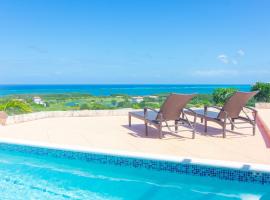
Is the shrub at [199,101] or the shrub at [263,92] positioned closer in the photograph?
the shrub at [199,101]

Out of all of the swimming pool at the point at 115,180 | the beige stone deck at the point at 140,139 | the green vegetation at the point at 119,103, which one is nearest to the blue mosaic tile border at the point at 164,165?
the swimming pool at the point at 115,180

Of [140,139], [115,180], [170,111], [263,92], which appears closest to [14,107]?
[140,139]

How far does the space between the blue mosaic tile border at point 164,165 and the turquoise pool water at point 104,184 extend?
0.21ft

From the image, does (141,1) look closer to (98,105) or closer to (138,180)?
(98,105)

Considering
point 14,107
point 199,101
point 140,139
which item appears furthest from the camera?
point 199,101

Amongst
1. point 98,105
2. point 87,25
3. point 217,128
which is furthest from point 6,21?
point 217,128

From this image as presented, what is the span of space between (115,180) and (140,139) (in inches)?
51.8

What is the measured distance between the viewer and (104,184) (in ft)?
13.6

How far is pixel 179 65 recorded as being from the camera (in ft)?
118

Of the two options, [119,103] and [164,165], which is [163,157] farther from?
[119,103]

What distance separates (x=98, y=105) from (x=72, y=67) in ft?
116

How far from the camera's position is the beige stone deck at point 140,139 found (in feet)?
14.8

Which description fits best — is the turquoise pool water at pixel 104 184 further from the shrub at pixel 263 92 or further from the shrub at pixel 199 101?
the shrub at pixel 263 92

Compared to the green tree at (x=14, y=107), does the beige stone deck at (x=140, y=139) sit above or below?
below
